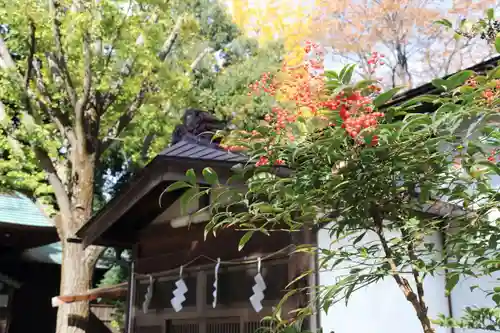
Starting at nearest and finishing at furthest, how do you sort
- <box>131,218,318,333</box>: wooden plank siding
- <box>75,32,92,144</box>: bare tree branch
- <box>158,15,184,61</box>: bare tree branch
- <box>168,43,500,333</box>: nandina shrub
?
<box>168,43,500,333</box>: nandina shrub
<box>131,218,318,333</box>: wooden plank siding
<box>75,32,92,144</box>: bare tree branch
<box>158,15,184,61</box>: bare tree branch

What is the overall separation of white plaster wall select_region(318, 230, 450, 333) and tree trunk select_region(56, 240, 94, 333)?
5.85m

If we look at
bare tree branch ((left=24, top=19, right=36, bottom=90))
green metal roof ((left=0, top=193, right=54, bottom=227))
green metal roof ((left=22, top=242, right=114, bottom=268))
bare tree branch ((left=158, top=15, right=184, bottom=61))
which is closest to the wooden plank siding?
bare tree branch ((left=24, top=19, right=36, bottom=90))

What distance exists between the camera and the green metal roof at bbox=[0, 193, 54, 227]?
11984 millimetres

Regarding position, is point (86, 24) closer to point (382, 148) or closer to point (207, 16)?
point (382, 148)

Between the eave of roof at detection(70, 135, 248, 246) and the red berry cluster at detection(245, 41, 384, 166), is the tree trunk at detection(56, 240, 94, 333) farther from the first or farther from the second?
the red berry cluster at detection(245, 41, 384, 166)

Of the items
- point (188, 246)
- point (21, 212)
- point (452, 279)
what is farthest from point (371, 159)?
point (21, 212)

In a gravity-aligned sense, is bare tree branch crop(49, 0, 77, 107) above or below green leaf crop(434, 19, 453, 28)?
above

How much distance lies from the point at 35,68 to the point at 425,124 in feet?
35.2

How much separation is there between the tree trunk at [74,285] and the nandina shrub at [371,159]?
7831mm

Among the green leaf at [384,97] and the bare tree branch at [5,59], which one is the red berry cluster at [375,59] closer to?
the green leaf at [384,97]

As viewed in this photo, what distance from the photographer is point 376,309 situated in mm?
5805

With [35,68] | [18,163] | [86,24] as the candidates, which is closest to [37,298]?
[18,163]

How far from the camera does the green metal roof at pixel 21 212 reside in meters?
12.0

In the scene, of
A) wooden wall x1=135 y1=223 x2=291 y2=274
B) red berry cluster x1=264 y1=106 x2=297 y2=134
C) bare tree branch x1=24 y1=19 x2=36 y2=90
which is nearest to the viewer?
red berry cluster x1=264 y1=106 x2=297 y2=134
